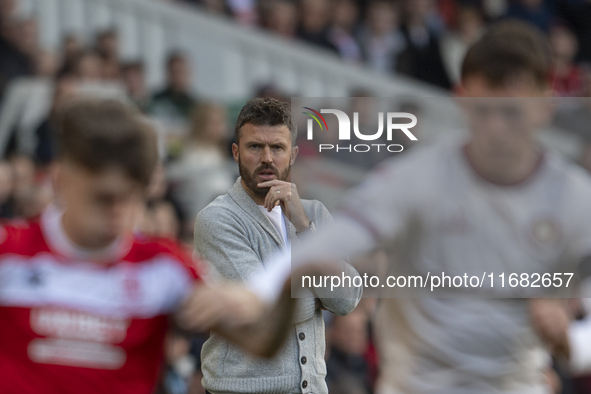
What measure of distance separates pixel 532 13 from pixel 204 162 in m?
5.43

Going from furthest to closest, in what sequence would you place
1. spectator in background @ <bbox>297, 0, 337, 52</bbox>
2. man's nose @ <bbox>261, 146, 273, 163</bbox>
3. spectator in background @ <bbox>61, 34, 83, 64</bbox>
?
1. spectator in background @ <bbox>297, 0, 337, 52</bbox>
2. spectator in background @ <bbox>61, 34, 83, 64</bbox>
3. man's nose @ <bbox>261, 146, 273, 163</bbox>

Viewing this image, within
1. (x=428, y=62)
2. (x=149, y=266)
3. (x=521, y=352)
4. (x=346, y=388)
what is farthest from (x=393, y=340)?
(x=428, y=62)

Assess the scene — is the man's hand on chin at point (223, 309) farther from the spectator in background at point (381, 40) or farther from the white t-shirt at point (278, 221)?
the spectator in background at point (381, 40)

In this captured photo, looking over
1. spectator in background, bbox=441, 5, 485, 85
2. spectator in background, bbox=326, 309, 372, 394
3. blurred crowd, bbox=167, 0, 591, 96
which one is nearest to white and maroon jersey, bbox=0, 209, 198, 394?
spectator in background, bbox=326, 309, 372, 394

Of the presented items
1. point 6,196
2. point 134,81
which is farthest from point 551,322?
point 134,81

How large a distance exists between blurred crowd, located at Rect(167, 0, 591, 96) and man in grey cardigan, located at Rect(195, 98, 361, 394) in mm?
6687

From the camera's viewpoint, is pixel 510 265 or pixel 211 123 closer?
pixel 510 265

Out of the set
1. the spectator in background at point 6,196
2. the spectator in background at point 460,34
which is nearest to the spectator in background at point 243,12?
the spectator in background at point 460,34

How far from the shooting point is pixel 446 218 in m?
2.21

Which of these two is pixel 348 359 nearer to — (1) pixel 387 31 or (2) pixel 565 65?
(1) pixel 387 31

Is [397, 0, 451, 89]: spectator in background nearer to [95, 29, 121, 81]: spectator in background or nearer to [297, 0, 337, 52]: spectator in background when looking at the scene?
[297, 0, 337, 52]: spectator in background

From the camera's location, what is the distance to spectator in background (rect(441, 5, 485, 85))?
436 inches

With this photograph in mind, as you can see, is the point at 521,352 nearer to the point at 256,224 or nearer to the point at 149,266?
the point at 149,266

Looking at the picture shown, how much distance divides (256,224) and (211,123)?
4.59 metres
